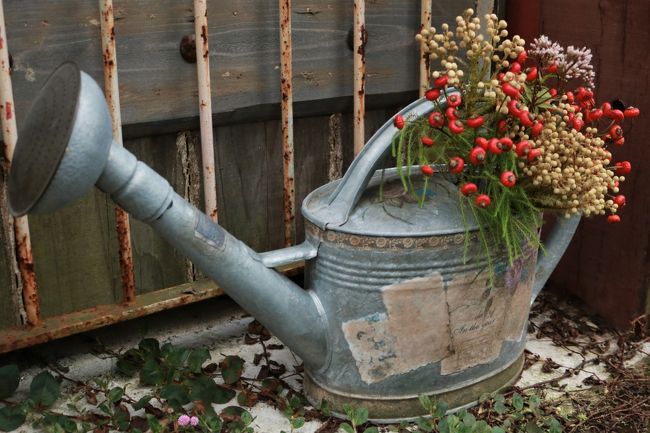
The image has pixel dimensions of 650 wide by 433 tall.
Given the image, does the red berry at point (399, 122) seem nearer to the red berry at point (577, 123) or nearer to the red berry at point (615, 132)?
the red berry at point (577, 123)

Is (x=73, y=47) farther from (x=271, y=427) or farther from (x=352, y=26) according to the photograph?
(x=271, y=427)

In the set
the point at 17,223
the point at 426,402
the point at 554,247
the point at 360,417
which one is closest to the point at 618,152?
the point at 554,247

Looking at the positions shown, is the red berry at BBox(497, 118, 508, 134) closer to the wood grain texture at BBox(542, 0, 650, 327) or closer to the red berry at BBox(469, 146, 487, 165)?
the red berry at BBox(469, 146, 487, 165)

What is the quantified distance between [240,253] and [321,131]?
33.3 inches

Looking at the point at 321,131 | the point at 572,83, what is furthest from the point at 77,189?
the point at 572,83

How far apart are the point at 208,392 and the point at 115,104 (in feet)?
2.38

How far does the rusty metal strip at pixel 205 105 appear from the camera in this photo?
6.47 feet

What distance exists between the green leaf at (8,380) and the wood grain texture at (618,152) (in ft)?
5.41

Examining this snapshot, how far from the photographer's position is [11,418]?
1.87 meters

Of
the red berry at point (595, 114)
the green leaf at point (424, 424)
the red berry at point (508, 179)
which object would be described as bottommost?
the green leaf at point (424, 424)

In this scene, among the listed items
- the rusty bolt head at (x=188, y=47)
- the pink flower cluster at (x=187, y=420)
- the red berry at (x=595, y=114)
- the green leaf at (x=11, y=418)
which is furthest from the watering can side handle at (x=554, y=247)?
the green leaf at (x=11, y=418)

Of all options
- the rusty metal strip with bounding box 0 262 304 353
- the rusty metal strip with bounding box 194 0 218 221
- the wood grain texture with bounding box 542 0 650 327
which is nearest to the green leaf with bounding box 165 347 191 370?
the rusty metal strip with bounding box 0 262 304 353

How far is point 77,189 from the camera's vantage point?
1.36 metres

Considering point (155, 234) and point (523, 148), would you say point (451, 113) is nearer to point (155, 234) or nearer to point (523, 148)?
point (523, 148)
